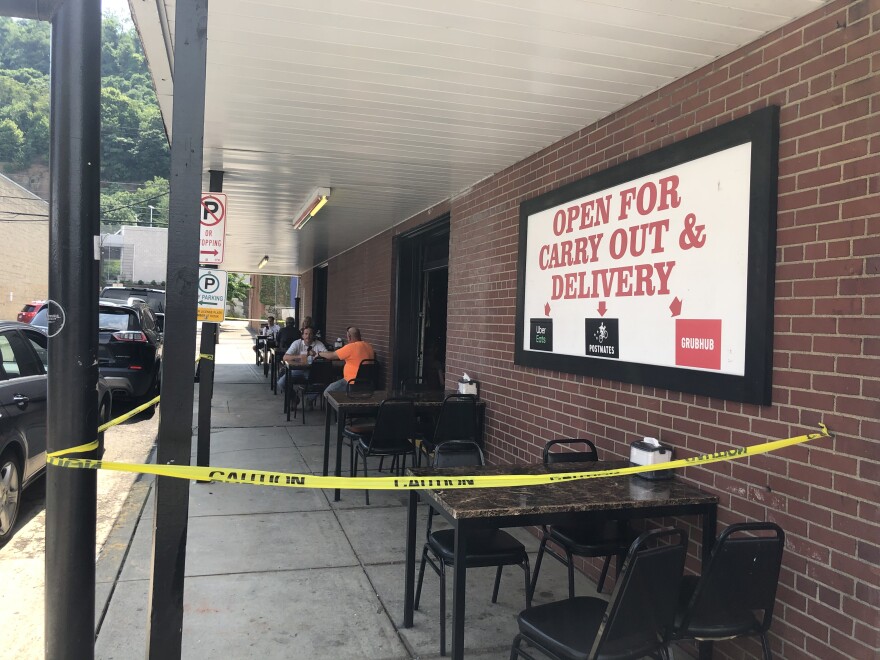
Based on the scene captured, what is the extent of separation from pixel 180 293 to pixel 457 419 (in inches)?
162

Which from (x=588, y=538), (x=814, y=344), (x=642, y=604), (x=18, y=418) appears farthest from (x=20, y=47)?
(x=642, y=604)

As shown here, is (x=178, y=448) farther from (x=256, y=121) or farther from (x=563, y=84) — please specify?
(x=256, y=121)

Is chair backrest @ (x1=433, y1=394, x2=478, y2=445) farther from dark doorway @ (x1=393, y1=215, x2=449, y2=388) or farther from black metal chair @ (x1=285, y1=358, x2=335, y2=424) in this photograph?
black metal chair @ (x1=285, y1=358, x2=335, y2=424)

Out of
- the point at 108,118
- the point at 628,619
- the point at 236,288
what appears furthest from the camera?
the point at 236,288

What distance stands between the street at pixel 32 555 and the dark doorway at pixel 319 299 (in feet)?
38.5

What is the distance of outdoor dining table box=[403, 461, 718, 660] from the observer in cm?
293

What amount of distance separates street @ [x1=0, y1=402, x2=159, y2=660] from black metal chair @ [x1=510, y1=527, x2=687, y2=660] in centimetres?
254

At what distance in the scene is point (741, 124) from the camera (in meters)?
3.37

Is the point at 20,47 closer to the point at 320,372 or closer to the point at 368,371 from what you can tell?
the point at 320,372

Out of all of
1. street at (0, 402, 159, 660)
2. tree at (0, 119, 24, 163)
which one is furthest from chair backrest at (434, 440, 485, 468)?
tree at (0, 119, 24, 163)

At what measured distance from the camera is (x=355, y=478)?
2.91 metres

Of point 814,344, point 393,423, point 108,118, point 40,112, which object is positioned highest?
point 40,112

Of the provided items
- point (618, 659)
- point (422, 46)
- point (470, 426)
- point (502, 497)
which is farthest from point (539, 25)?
point (470, 426)

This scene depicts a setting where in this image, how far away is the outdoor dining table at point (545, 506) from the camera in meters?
2.93
